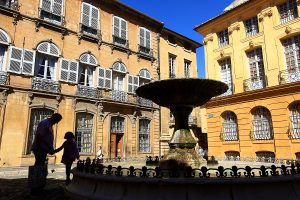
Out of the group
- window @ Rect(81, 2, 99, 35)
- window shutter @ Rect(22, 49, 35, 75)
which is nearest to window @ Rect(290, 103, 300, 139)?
window @ Rect(81, 2, 99, 35)

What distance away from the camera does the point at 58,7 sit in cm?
1741

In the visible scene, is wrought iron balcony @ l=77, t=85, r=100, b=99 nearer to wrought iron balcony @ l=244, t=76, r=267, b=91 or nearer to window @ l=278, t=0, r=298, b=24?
wrought iron balcony @ l=244, t=76, r=267, b=91

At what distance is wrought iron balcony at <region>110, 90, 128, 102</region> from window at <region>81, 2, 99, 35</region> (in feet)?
15.7

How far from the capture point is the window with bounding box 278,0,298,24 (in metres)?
15.8

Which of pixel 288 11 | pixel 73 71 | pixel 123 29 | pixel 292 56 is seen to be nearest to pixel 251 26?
pixel 288 11

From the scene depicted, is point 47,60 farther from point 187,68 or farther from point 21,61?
point 187,68

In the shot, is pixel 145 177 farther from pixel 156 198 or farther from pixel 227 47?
pixel 227 47

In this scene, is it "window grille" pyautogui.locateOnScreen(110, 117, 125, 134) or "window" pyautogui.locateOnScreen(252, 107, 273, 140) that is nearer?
"window" pyautogui.locateOnScreen(252, 107, 273, 140)

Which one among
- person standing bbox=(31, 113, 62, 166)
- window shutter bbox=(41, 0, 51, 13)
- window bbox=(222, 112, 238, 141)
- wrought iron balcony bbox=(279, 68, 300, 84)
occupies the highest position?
window shutter bbox=(41, 0, 51, 13)

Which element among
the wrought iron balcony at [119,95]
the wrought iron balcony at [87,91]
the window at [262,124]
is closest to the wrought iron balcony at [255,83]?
the window at [262,124]

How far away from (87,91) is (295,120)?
13.4 meters

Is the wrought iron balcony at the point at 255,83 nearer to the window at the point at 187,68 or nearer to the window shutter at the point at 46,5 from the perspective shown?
the window at the point at 187,68

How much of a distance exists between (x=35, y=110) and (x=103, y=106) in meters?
4.66

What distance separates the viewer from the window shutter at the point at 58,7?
678 inches
